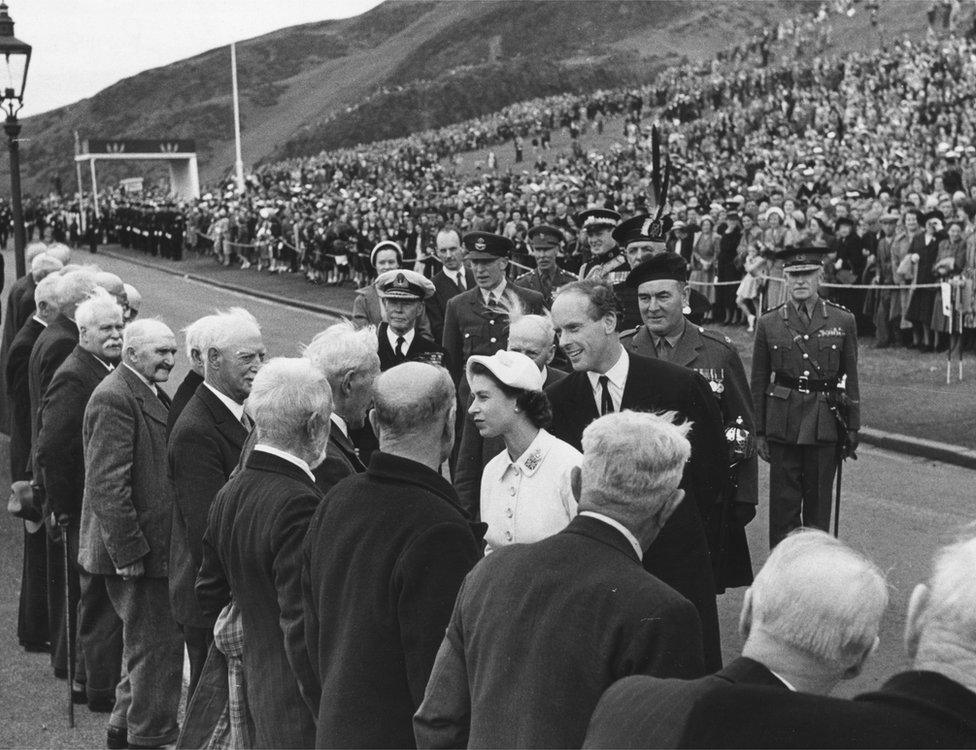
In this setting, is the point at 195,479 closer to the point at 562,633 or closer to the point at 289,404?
the point at 289,404

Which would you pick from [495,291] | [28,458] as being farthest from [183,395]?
[495,291]

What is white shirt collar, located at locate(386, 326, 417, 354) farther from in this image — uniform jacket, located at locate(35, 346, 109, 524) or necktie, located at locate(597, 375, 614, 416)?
necktie, located at locate(597, 375, 614, 416)

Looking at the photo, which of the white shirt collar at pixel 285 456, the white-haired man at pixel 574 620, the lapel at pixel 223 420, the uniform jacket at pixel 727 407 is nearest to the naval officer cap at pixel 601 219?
the uniform jacket at pixel 727 407

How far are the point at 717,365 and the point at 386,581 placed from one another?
345cm

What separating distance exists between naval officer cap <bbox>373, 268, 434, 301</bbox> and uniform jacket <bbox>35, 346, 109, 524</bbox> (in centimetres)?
226

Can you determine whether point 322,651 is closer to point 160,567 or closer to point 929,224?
point 160,567

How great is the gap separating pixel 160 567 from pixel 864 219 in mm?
14400

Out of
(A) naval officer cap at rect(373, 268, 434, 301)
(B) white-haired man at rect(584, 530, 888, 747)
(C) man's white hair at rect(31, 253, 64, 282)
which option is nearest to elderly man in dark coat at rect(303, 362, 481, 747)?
(B) white-haired man at rect(584, 530, 888, 747)

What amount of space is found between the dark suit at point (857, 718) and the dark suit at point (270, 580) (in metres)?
2.05

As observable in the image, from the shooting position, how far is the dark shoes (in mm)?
6059

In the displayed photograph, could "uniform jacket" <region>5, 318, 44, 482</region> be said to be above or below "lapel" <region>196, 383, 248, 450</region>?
below

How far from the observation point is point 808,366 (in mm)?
8523

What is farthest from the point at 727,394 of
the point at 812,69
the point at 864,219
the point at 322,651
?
the point at 812,69

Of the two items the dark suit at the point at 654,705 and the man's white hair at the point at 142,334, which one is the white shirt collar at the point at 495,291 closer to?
the man's white hair at the point at 142,334
